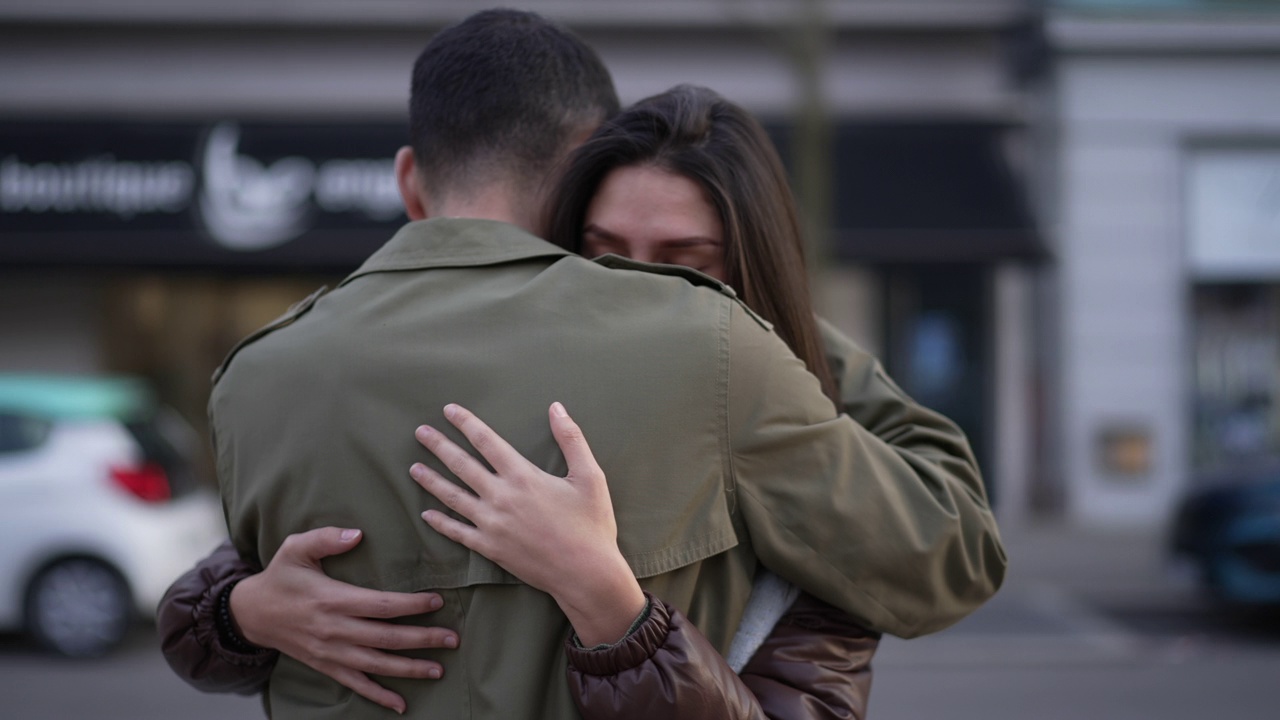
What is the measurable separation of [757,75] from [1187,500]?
6.20 meters

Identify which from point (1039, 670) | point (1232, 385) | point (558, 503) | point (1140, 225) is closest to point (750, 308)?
point (558, 503)

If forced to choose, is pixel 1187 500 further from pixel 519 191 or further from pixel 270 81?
pixel 270 81

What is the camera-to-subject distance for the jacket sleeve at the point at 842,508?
4.51 feet

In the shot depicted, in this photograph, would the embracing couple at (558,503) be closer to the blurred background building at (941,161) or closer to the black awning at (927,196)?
the black awning at (927,196)

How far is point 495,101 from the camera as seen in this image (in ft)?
5.53

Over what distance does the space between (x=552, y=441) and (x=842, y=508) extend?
373mm

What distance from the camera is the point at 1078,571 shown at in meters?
9.84

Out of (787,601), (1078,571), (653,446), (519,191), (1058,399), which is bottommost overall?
(1078,571)

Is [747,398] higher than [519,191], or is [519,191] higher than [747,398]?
[519,191]

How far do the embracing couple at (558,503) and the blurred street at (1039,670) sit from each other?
481 cm

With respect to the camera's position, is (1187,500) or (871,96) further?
(871,96)

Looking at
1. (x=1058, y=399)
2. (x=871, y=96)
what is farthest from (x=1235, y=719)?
(x=871, y=96)

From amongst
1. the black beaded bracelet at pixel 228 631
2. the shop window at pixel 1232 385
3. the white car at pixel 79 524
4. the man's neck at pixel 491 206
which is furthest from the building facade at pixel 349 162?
the black beaded bracelet at pixel 228 631

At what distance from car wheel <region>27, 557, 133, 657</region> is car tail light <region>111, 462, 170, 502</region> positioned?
0.51 metres
